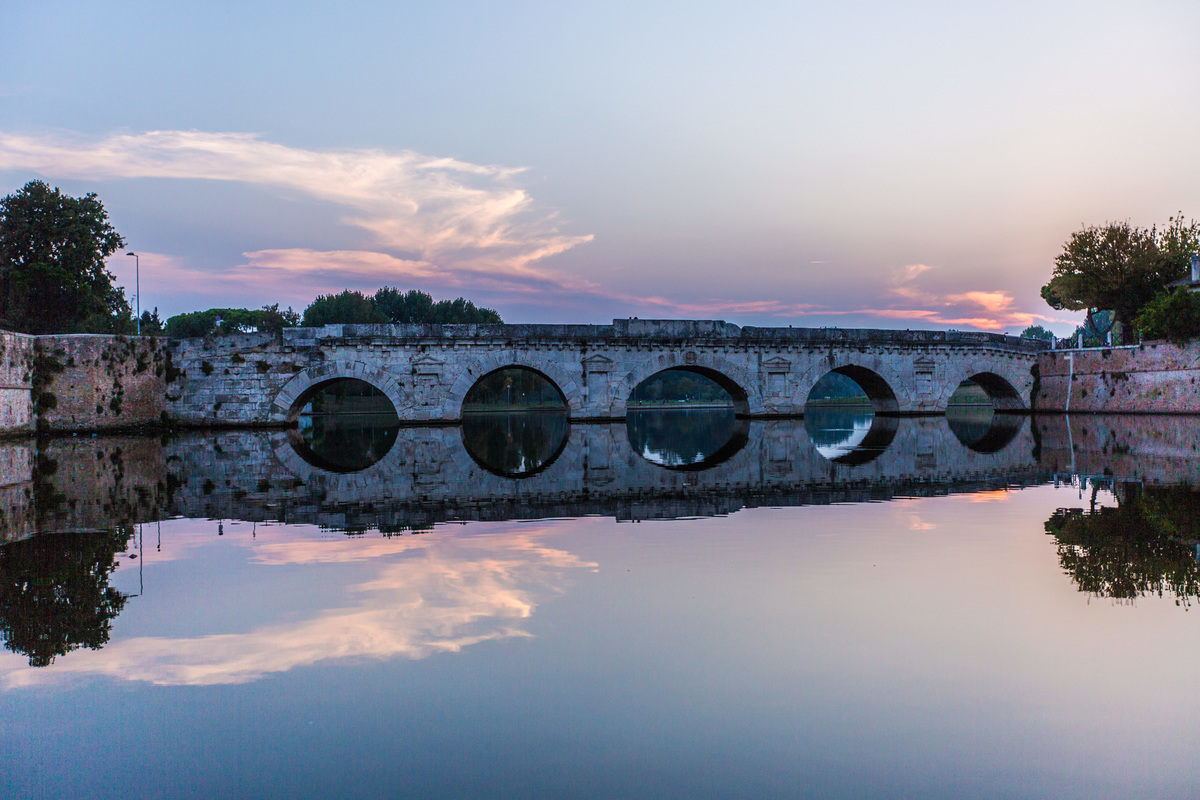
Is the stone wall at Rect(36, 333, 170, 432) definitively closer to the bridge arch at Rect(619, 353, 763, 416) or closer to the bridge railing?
the bridge railing

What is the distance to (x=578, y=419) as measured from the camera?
41969 millimetres

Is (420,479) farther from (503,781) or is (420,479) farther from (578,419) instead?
(578,419)

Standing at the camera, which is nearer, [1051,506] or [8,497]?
[1051,506]

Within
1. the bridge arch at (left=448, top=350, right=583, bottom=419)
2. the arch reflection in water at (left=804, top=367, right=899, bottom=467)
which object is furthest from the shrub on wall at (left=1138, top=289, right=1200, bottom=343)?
the bridge arch at (left=448, top=350, right=583, bottom=419)

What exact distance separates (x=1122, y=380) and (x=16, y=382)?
169 feet

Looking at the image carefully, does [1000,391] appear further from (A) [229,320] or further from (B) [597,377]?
(A) [229,320]

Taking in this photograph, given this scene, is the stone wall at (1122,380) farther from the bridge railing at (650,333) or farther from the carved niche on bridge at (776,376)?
the carved niche on bridge at (776,376)

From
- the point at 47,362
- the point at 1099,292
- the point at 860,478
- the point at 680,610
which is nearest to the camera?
the point at 680,610

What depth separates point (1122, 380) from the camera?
47.1 m

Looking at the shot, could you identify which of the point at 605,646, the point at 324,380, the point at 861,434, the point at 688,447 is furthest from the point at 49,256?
the point at 605,646

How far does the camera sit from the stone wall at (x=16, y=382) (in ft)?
101

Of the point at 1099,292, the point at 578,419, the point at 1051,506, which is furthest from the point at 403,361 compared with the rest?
the point at 1099,292

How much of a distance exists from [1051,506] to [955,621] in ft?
26.8

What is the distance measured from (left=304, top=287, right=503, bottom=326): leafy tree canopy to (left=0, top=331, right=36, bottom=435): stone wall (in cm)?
4282
